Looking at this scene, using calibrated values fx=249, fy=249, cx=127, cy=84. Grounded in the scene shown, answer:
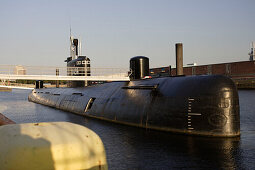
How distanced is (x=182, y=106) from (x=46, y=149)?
8.83 meters

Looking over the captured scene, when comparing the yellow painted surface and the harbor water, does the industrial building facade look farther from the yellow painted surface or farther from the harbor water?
the yellow painted surface

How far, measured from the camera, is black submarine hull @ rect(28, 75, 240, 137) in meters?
11.1

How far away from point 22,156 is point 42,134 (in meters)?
0.43

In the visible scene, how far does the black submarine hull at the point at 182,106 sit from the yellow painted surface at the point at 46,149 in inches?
314

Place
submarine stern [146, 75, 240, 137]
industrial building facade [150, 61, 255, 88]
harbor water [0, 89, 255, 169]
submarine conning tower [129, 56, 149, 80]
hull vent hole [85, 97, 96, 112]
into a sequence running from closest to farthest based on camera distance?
harbor water [0, 89, 255, 169]
submarine stern [146, 75, 240, 137]
submarine conning tower [129, 56, 149, 80]
hull vent hole [85, 97, 96, 112]
industrial building facade [150, 61, 255, 88]

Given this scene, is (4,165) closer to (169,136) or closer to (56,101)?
(169,136)

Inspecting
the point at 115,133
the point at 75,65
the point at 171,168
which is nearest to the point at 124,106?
the point at 115,133

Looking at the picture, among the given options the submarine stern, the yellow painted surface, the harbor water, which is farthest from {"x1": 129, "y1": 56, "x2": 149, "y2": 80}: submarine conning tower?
the yellow painted surface

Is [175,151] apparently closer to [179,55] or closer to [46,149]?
[46,149]

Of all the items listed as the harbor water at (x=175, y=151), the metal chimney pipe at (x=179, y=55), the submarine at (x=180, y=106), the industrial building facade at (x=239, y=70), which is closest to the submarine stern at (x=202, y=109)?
the submarine at (x=180, y=106)

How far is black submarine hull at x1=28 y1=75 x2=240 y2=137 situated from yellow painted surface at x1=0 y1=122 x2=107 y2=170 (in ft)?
26.1

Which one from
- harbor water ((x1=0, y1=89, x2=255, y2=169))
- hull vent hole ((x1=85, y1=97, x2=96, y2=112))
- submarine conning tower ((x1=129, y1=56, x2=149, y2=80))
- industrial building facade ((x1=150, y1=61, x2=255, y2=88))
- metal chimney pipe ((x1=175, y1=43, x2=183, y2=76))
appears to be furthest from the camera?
industrial building facade ((x1=150, y1=61, x2=255, y2=88))

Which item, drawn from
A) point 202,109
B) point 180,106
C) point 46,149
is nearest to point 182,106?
point 180,106

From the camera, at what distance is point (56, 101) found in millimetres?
29156
